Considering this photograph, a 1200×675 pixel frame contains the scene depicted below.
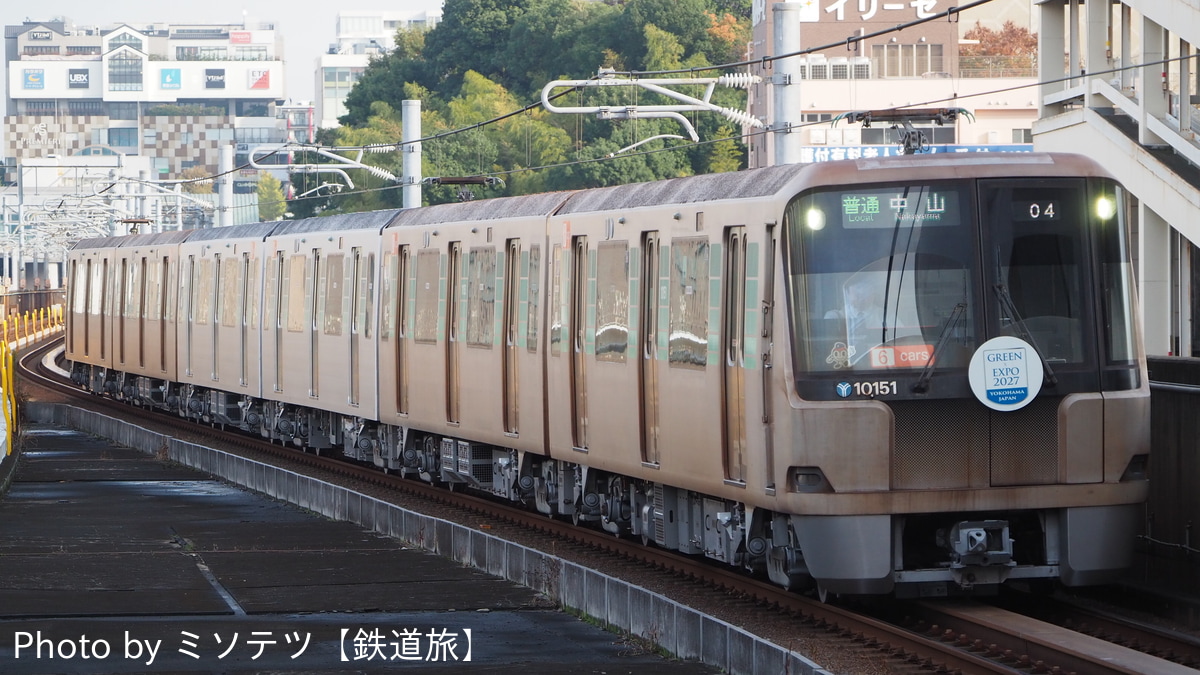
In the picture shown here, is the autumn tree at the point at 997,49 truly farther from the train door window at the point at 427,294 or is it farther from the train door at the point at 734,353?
the train door at the point at 734,353

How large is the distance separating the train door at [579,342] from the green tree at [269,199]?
167 metres

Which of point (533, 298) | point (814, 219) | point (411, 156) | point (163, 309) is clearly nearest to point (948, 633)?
point (814, 219)

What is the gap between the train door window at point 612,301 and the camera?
47.7ft

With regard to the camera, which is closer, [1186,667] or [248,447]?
[1186,667]

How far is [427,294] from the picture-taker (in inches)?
800

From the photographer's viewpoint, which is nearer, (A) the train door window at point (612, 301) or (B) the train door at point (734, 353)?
(B) the train door at point (734, 353)

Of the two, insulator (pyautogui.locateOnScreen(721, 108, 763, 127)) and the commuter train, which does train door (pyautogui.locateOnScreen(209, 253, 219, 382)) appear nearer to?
insulator (pyautogui.locateOnScreen(721, 108, 763, 127))

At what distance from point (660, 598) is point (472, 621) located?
69.1 inches

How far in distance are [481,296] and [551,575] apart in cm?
603

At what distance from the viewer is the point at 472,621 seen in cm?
1207

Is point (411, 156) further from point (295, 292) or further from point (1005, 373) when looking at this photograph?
point (1005, 373)

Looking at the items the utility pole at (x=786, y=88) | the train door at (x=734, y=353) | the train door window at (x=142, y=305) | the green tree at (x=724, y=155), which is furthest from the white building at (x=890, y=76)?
the train door at (x=734, y=353)

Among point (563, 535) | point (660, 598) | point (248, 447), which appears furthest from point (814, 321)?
point (248, 447)

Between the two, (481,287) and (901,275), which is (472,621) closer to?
(901,275)
